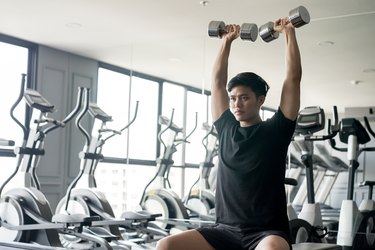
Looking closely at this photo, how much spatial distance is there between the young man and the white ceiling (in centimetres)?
Result: 217

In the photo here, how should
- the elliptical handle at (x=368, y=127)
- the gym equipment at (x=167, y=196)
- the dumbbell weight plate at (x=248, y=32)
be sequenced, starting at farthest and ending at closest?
the gym equipment at (x=167, y=196)
the elliptical handle at (x=368, y=127)
the dumbbell weight plate at (x=248, y=32)

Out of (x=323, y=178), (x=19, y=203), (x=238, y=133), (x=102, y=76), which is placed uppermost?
(x=102, y=76)

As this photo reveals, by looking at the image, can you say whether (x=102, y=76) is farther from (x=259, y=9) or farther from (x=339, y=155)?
(x=339, y=155)

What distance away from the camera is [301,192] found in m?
4.62

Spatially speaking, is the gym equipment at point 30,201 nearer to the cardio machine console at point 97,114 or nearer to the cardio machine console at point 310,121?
the cardio machine console at point 97,114

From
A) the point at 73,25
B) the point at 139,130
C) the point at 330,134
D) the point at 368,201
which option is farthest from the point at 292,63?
the point at 139,130

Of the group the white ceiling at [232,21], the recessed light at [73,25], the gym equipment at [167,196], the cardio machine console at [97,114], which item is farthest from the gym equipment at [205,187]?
the recessed light at [73,25]

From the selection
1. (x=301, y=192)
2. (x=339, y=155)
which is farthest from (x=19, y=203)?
(x=339, y=155)

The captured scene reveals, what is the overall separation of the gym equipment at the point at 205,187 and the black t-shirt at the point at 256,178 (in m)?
3.45

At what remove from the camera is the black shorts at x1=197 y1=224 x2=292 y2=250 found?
1.81 metres

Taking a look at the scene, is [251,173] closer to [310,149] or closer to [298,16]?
[298,16]

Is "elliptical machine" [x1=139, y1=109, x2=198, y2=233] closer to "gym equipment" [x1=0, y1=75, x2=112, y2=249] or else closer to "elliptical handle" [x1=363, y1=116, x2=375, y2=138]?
"gym equipment" [x1=0, y1=75, x2=112, y2=249]

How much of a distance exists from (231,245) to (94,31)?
418cm

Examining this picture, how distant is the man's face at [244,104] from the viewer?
195cm
